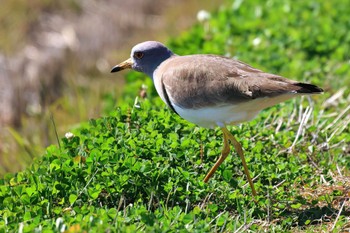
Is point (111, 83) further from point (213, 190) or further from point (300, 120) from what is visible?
point (213, 190)

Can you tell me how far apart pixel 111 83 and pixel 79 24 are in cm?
211

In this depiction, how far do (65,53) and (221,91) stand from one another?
5938mm

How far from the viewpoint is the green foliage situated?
541 cm

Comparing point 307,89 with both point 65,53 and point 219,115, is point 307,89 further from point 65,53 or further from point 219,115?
point 65,53

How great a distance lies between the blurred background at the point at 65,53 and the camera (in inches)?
362

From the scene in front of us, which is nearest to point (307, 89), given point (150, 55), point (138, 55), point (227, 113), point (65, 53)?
point (227, 113)

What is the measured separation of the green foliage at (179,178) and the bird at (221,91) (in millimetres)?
259

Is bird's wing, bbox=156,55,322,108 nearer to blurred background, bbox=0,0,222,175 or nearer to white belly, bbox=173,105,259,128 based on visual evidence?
white belly, bbox=173,105,259,128

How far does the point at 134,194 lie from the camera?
581 cm

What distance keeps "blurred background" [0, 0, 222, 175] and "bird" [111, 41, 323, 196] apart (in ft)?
8.27

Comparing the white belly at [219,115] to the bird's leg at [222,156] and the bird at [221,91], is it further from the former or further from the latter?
the bird's leg at [222,156]

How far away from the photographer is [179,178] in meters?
5.88

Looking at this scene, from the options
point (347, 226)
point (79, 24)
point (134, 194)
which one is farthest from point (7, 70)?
point (347, 226)

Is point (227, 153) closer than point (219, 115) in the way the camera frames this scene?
No
